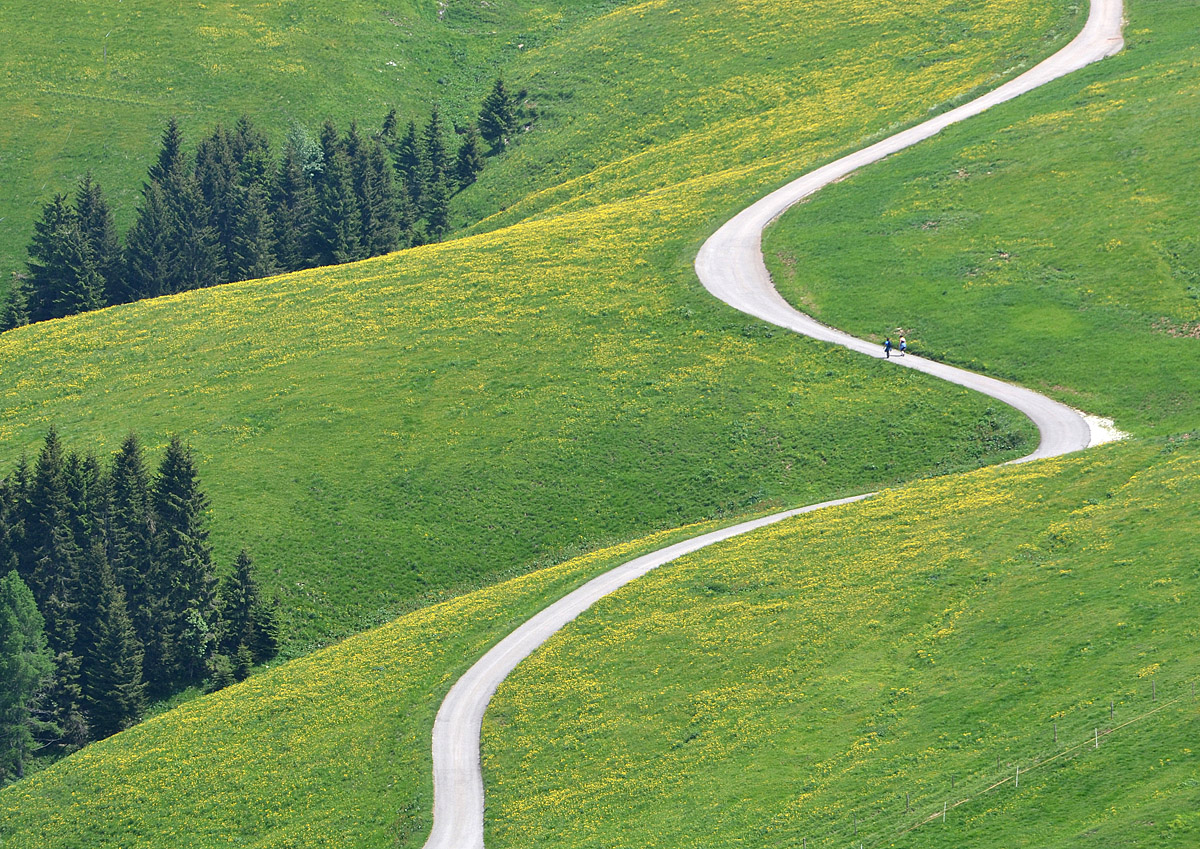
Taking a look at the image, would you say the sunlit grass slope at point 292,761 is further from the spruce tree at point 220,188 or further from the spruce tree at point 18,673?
the spruce tree at point 220,188

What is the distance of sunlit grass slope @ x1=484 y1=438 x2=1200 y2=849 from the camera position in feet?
122

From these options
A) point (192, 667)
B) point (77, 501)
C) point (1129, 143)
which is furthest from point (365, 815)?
point (1129, 143)

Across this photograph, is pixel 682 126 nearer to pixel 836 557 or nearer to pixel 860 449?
pixel 860 449

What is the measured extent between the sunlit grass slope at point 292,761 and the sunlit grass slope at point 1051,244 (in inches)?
1409

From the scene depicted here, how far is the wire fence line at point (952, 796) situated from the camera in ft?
122

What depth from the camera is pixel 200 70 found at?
147 metres

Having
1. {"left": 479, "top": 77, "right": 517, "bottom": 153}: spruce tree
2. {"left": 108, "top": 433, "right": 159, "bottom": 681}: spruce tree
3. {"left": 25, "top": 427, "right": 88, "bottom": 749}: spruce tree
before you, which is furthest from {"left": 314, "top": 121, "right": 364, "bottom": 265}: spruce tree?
{"left": 25, "top": 427, "right": 88, "bottom": 749}: spruce tree

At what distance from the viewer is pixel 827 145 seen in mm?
114250

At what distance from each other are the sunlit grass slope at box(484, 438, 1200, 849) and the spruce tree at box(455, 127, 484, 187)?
3223 inches

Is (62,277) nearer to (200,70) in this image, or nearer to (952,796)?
(200,70)

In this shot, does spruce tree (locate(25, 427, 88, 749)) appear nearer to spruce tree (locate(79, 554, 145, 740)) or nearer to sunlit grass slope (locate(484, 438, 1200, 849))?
spruce tree (locate(79, 554, 145, 740))

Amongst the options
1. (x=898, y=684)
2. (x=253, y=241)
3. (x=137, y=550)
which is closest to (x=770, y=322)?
(x=898, y=684)

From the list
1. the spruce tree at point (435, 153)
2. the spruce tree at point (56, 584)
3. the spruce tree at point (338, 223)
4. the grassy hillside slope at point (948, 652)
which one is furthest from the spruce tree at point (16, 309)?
the grassy hillside slope at point (948, 652)

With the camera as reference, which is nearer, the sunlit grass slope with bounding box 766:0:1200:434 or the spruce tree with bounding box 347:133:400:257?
the sunlit grass slope with bounding box 766:0:1200:434
